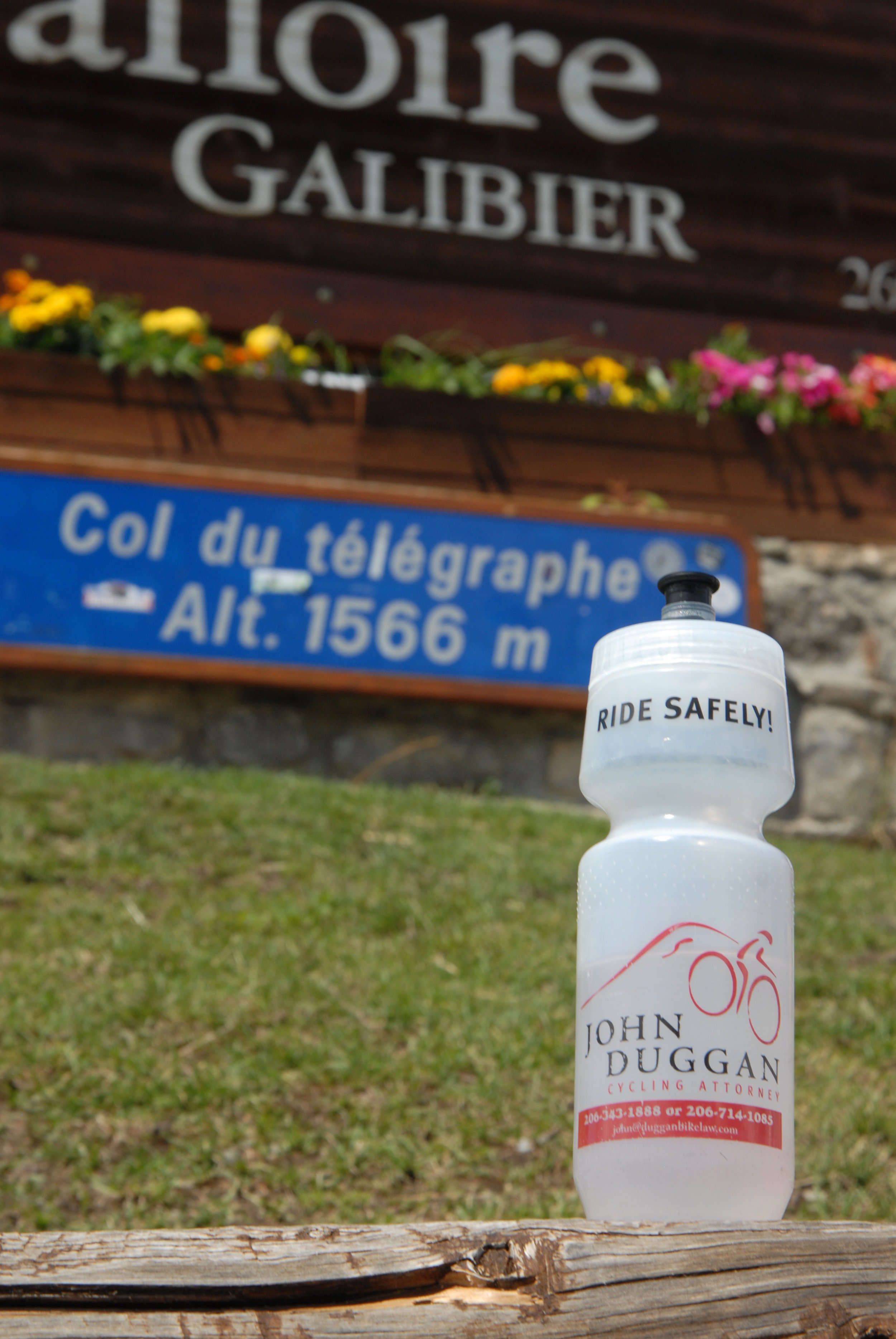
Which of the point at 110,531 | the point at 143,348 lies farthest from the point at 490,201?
the point at 110,531

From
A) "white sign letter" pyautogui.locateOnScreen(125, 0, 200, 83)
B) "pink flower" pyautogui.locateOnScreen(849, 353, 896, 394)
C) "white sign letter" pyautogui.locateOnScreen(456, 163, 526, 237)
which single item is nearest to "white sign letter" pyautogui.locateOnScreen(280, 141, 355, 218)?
"white sign letter" pyautogui.locateOnScreen(456, 163, 526, 237)

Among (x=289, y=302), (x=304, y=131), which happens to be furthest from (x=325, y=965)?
(x=304, y=131)

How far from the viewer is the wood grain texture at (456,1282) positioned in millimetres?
869

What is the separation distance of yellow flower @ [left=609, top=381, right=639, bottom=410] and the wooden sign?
1060 millimetres

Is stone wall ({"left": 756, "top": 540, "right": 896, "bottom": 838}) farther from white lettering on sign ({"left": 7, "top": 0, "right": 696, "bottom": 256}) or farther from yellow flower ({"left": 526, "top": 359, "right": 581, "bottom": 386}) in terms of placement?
white lettering on sign ({"left": 7, "top": 0, "right": 696, "bottom": 256})

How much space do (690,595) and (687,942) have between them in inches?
13.2

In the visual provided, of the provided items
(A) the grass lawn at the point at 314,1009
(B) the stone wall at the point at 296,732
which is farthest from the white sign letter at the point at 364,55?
(A) the grass lawn at the point at 314,1009

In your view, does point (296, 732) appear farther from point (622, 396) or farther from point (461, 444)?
point (622, 396)

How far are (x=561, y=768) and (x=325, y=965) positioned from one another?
184 cm

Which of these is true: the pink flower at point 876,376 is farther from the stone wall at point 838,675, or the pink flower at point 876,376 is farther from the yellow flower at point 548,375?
the yellow flower at point 548,375

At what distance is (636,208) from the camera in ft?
22.4

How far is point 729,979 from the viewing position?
1.07 meters

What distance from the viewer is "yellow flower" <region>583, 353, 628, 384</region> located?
5754 mm

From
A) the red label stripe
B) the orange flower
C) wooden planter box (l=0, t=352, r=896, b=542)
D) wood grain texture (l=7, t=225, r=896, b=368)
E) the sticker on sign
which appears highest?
wood grain texture (l=7, t=225, r=896, b=368)
